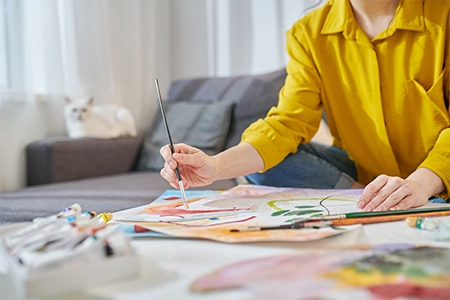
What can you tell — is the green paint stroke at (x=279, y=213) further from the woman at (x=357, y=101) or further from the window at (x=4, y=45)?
the window at (x=4, y=45)

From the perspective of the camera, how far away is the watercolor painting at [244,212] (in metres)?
0.61

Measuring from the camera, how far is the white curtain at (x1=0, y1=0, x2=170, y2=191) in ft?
6.07

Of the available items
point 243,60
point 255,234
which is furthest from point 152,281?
point 243,60

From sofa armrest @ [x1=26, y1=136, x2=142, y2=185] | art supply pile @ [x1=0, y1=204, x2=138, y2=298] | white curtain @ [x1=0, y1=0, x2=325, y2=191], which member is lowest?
sofa armrest @ [x1=26, y1=136, x2=142, y2=185]

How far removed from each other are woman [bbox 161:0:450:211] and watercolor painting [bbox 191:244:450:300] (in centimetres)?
49

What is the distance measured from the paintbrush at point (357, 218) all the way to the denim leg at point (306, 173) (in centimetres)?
52

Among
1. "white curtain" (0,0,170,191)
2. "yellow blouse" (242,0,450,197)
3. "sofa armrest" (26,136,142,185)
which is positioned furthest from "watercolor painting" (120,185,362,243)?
"white curtain" (0,0,170,191)

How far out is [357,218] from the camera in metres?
0.68

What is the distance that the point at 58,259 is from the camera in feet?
1.39

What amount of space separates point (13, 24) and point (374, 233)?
1.72m

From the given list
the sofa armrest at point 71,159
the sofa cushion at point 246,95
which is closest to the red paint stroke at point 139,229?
the sofa armrest at point 71,159

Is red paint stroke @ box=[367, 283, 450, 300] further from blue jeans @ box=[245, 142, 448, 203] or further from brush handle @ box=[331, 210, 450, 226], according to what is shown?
blue jeans @ box=[245, 142, 448, 203]

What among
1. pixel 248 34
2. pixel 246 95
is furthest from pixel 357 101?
pixel 248 34

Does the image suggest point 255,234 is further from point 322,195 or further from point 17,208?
point 17,208
